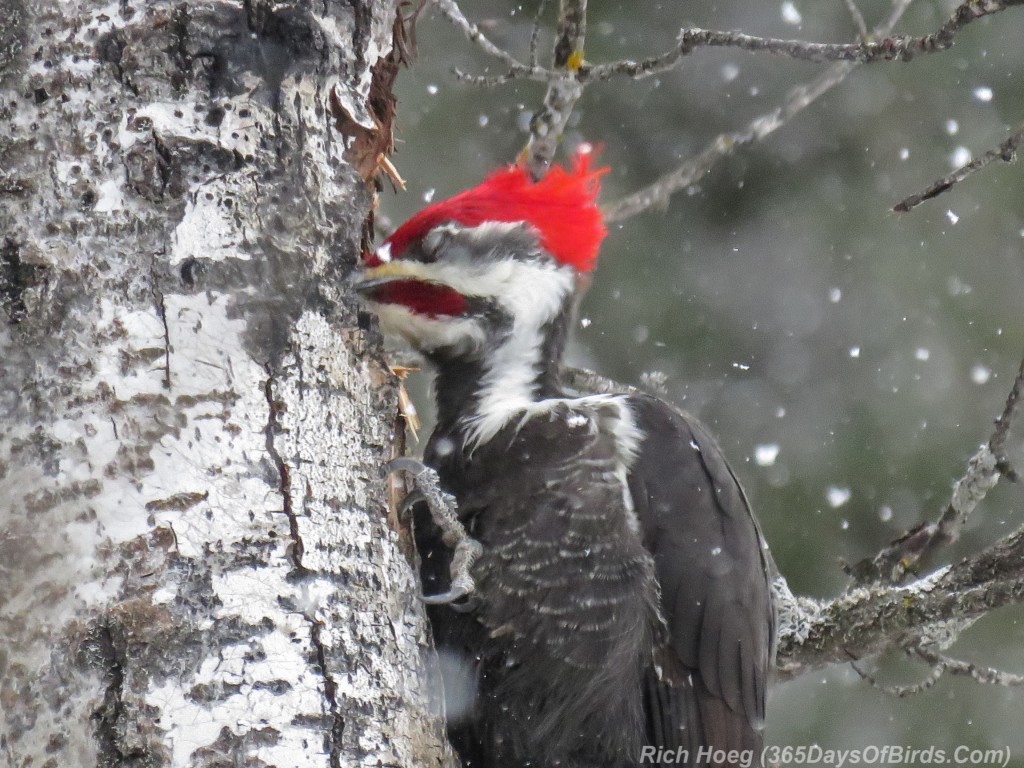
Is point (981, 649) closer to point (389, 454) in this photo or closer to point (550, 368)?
point (550, 368)

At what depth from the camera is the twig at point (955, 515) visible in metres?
2.58

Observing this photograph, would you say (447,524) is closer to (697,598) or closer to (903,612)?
(697,598)

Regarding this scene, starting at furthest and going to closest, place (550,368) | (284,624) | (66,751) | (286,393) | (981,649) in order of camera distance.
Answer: (981,649)
(550,368)
(286,393)
(284,624)
(66,751)

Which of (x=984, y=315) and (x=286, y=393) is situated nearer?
(x=286, y=393)

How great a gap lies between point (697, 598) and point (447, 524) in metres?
0.64

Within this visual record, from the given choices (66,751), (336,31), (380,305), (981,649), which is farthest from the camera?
(981,649)

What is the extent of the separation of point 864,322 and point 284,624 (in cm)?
416

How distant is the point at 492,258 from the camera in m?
2.73

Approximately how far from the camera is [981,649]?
207 inches

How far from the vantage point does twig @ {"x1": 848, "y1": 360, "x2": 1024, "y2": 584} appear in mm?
2585

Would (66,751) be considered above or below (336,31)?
below

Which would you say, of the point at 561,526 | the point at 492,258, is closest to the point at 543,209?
the point at 492,258

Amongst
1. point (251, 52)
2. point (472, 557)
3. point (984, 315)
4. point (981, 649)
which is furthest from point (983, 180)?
point (251, 52)

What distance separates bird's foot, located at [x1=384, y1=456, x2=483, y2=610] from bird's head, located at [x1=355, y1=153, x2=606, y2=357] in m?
0.36
